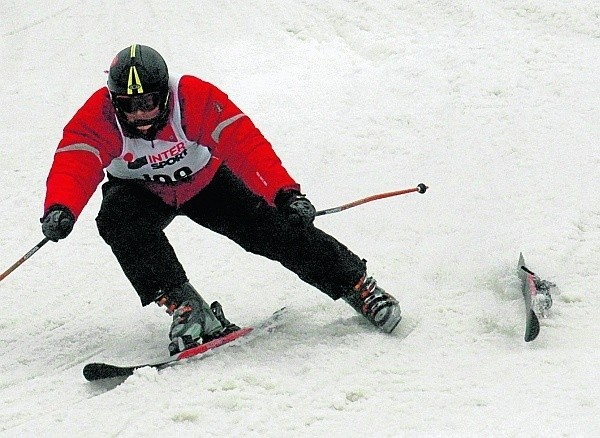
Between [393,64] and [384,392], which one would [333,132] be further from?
[384,392]

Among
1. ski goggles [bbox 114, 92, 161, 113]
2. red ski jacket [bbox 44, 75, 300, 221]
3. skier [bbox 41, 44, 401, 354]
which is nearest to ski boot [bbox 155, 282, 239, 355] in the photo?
skier [bbox 41, 44, 401, 354]

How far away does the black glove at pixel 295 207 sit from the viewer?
387 cm

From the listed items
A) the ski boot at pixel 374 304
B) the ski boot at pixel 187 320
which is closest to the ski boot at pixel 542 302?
the ski boot at pixel 374 304

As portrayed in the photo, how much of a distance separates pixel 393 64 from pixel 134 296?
13.9ft

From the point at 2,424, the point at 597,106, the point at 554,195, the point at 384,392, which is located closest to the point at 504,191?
the point at 554,195

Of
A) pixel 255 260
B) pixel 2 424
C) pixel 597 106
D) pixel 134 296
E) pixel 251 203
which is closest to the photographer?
pixel 2 424

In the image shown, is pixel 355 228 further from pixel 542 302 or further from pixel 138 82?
pixel 138 82

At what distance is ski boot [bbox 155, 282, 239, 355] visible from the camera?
13.3ft

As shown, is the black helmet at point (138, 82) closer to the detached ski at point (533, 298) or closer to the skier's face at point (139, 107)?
the skier's face at point (139, 107)

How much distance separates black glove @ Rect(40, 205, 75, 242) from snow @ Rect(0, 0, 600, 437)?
70 centimetres

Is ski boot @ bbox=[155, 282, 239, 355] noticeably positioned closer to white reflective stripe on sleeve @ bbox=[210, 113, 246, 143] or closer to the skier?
the skier

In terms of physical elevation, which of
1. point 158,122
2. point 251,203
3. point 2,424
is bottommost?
point 2,424

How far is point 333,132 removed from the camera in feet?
24.0

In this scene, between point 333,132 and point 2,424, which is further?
point 333,132
